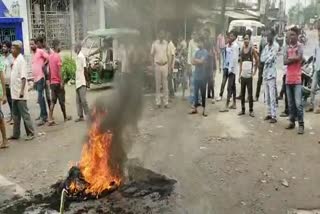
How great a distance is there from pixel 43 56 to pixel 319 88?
6133 mm

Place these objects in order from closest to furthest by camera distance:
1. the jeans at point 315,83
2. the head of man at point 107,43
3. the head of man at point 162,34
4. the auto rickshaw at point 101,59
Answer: the head of man at point 162,34 < the jeans at point 315,83 < the auto rickshaw at point 101,59 < the head of man at point 107,43

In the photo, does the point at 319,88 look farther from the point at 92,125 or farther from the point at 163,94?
the point at 92,125

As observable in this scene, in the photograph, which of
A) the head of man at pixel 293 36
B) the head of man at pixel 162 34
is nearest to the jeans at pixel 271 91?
the head of man at pixel 293 36

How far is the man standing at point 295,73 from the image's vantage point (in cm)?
750

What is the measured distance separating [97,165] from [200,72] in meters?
4.42

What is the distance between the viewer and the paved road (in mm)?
5079

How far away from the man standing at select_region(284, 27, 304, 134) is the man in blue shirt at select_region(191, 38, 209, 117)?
1.89 metres

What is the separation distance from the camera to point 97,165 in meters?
5.40

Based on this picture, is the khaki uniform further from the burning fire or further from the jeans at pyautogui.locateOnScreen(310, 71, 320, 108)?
the burning fire

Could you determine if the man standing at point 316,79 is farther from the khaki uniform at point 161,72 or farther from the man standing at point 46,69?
the man standing at point 46,69

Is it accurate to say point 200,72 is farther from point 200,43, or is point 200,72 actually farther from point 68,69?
point 68,69

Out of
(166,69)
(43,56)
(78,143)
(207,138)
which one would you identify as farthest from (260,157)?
(43,56)

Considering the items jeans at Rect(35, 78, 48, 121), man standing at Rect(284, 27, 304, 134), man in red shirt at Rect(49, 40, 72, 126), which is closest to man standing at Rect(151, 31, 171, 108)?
Result: man in red shirt at Rect(49, 40, 72, 126)

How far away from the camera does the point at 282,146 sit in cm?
704
